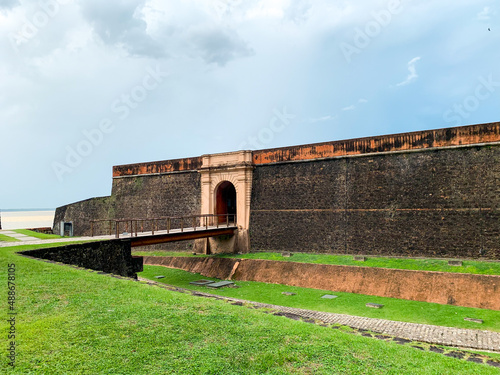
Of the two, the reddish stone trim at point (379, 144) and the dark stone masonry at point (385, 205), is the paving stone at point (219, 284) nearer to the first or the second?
the dark stone masonry at point (385, 205)

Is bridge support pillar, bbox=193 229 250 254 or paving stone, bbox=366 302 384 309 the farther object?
bridge support pillar, bbox=193 229 250 254

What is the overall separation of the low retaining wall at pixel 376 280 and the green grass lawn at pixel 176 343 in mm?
6645

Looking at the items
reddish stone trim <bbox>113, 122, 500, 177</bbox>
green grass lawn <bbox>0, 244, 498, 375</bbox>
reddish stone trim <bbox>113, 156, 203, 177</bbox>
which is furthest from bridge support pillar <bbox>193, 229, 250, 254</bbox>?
green grass lawn <bbox>0, 244, 498, 375</bbox>

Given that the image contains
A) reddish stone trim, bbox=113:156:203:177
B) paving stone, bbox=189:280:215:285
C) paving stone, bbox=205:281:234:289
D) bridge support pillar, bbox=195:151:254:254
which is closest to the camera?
paving stone, bbox=205:281:234:289

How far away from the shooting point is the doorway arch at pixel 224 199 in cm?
1781

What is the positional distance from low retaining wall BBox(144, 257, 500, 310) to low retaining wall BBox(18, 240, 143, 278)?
181 inches

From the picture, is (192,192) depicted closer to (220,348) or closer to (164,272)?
(164,272)

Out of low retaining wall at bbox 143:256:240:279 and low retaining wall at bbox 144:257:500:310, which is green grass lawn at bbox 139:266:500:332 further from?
low retaining wall at bbox 143:256:240:279

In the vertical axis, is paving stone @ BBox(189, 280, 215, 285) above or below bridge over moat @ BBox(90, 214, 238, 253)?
below

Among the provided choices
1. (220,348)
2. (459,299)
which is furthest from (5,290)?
(459,299)

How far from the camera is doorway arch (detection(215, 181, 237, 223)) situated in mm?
17812

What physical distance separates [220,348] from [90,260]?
6.89 m

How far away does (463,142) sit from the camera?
38.8 ft

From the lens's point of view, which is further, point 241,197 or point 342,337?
point 241,197
